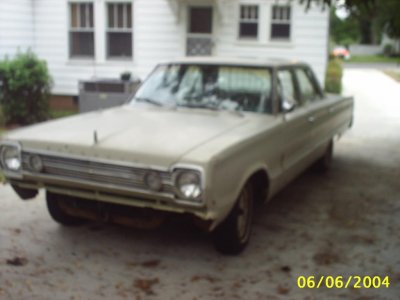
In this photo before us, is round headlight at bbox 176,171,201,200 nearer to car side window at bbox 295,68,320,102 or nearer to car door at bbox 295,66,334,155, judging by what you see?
car door at bbox 295,66,334,155

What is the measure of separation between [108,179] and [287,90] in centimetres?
251

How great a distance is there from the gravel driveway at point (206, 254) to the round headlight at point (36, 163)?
2.57 ft

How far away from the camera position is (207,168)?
3680 millimetres

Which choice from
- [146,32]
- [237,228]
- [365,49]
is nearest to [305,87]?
[237,228]

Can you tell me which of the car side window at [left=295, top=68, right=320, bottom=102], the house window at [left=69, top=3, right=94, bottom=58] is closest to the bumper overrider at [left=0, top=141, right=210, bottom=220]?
the car side window at [left=295, top=68, right=320, bottom=102]

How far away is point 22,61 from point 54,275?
302 inches

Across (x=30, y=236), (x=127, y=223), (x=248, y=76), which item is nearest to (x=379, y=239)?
(x=248, y=76)

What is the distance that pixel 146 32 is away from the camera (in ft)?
44.3

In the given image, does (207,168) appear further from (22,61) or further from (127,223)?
(22,61)

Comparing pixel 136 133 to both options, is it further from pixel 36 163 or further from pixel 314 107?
pixel 314 107

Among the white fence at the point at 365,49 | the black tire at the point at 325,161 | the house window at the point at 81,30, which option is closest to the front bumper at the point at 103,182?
the black tire at the point at 325,161

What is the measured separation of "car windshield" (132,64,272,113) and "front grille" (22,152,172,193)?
1.50 meters

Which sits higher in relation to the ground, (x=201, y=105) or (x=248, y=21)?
(x=248, y=21)

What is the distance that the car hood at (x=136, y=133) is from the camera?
3949 millimetres
